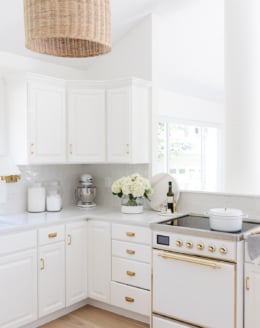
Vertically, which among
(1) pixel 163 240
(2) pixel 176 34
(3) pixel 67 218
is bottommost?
(1) pixel 163 240

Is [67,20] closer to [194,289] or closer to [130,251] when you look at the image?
[194,289]

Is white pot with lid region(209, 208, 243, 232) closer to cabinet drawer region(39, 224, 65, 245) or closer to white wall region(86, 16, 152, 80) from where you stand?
cabinet drawer region(39, 224, 65, 245)

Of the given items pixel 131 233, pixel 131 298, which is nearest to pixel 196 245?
pixel 131 233

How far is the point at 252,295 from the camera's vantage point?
2600 mm

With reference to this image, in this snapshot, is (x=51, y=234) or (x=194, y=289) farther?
(x=51, y=234)

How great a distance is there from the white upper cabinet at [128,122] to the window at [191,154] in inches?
82.4

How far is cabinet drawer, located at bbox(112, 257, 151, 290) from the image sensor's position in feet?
10.5

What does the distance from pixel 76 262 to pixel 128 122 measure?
144cm

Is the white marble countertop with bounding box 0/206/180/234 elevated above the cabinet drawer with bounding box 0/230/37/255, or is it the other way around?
the white marble countertop with bounding box 0/206/180/234

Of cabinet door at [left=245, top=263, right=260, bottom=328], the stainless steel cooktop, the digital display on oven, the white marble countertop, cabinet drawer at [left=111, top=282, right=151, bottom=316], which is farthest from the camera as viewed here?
cabinet drawer at [left=111, top=282, right=151, bottom=316]

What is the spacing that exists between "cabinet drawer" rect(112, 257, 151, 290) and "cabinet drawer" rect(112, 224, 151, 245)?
20 centimetres

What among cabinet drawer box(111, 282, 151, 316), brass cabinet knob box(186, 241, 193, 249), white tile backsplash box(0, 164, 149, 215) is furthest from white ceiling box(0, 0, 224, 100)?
cabinet drawer box(111, 282, 151, 316)

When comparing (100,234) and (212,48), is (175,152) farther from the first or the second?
(100,234)

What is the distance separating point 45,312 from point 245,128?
2.41 metres
